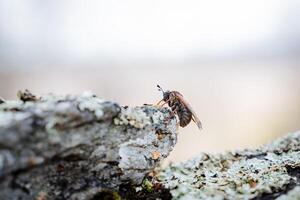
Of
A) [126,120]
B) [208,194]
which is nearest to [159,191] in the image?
[208,194]

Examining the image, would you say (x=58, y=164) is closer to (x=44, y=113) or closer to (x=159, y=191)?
(x=44, y=113)

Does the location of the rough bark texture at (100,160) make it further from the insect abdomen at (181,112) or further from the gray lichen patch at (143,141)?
the insect abdomen at (181,112)

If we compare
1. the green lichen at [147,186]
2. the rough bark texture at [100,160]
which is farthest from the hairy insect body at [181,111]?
the green lichen at [147,186]

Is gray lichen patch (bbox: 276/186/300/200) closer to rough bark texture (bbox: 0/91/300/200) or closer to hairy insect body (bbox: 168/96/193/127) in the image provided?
rough bark texture (bbox: 0/91/300/200)

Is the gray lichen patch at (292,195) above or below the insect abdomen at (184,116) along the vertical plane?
below

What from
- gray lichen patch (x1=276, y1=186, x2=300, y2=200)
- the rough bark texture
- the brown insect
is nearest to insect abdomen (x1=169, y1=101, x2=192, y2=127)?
the brown insect

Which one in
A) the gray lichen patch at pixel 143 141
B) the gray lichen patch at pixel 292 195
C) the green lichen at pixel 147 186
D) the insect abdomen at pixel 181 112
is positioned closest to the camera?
the gray lichen patch at pixel 292 195

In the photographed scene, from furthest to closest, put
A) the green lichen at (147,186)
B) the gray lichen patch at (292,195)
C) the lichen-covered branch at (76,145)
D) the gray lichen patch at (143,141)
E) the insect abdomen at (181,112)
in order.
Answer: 1. the insect abdomen at (181,112)
2. the green lichen at (147,186)
3. the gray lichen patch at (143,141)
4. the gray lichen patch at (292,195)
5. the lichen-covered branch at (76,145)

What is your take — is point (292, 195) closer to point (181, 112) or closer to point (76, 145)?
point (181, 112)
